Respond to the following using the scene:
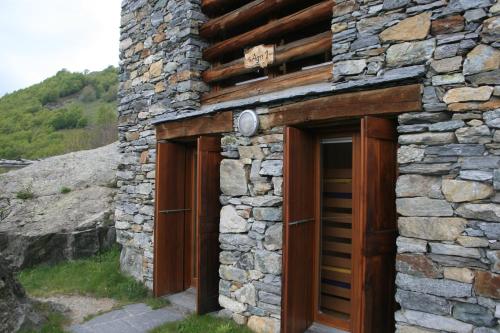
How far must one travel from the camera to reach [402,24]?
361cm

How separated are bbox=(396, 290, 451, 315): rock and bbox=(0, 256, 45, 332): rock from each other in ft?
13.9

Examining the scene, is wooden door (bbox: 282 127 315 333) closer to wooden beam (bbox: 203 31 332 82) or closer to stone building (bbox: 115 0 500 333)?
stone building (bbox: 115 0 500 333)

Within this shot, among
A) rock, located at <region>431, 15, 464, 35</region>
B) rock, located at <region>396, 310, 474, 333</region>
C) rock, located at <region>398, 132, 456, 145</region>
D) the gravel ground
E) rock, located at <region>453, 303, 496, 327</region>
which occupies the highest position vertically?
rock, located at <region>431, 15, 464, 35</region>

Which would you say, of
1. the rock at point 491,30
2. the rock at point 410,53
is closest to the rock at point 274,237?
the rock at point 410,53

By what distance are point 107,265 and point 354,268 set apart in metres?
5.03

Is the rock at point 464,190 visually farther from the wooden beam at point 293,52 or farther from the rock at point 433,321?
the wooden beam at point 293,52

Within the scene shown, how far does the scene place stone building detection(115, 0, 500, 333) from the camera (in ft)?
10.4

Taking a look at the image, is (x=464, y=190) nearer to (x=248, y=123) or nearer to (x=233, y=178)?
(x=248, y=123)

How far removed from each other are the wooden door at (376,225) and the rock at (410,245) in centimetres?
20

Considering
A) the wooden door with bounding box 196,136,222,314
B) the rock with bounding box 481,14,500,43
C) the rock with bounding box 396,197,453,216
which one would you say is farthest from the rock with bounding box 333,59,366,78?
the wooden door with bounding box 196,136,222,314

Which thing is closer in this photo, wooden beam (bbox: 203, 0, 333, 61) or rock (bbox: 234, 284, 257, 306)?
wooden beam (bbox: 203, 0, 333, 61)

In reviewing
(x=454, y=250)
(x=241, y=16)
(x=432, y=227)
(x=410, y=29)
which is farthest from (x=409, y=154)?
(x=241, y=16)

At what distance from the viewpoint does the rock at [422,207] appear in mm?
3238

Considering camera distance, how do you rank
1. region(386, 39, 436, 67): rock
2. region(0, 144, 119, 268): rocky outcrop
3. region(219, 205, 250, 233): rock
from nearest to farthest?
region(386, 39, 436, 67): rock, region(219, 205, 250, 233): rock, region(0, 144, 119, 268): rocky outcrop
